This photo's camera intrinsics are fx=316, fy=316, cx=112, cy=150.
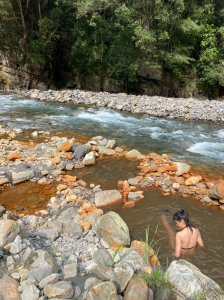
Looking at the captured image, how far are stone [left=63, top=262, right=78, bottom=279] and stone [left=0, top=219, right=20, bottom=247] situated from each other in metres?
0.74

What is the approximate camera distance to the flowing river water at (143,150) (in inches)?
182

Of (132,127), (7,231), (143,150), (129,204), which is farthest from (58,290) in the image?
Answer: (132,127)

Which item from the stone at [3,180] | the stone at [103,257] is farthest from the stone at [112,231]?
the stone at [3,180]

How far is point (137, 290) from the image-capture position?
2834mm

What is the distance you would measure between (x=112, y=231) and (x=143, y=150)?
459 centimetres

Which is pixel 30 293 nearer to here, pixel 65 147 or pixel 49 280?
pixel 49 280

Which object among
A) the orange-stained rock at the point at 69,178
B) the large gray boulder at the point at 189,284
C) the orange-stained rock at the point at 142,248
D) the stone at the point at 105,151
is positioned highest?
the large gray boulder at the point at 189,284

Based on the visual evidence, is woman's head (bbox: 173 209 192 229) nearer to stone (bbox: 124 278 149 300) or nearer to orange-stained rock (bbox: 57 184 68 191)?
stone (bbox: 124 278 149 300)

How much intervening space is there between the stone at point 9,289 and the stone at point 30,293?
56 mm

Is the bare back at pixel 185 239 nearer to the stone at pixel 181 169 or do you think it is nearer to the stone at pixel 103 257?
the stone at pixel 103 257

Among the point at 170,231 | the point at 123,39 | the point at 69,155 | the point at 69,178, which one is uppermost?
the point at 123,39

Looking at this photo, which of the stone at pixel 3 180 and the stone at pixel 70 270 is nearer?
the stone at pixel 70 270

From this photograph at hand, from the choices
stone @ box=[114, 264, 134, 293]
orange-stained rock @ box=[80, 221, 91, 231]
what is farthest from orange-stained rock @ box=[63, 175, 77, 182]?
stone @ box=[114, 264, 134, 293]

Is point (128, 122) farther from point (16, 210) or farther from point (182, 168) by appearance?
point (16, 210)
